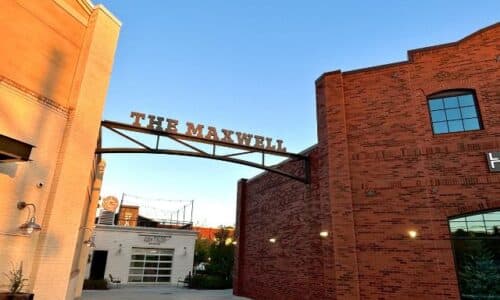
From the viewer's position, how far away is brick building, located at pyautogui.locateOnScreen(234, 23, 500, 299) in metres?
10.2

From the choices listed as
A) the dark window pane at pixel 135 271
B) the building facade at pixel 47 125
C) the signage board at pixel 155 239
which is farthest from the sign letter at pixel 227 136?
the dark window pane at pixel 135 271

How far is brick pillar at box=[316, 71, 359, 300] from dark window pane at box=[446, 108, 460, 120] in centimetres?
345

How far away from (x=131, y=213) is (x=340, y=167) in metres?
30.9

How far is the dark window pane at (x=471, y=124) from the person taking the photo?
36.2 feet

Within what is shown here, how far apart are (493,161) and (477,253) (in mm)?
2875

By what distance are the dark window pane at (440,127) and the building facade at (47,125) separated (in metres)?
11.1

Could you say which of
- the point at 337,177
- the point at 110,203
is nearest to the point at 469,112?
the point at 337,177

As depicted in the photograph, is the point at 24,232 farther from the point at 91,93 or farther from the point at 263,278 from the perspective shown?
the point at 263,278

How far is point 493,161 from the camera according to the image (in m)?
10.4

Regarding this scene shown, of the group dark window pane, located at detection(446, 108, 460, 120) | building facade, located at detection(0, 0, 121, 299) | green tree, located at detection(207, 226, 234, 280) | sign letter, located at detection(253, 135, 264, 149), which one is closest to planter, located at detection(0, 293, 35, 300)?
building facade, located at detection(0, 0, 121, 299)

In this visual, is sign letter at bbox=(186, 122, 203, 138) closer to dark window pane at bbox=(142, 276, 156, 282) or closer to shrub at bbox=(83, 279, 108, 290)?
shrub at bbox=(83, 279, 108, 290)

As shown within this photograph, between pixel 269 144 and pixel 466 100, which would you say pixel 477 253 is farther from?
pixel 269 144

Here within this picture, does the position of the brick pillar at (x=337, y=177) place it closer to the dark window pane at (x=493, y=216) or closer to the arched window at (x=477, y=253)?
the arched window at (x=477, y=253)

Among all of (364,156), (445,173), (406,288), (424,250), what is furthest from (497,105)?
(406,288)
